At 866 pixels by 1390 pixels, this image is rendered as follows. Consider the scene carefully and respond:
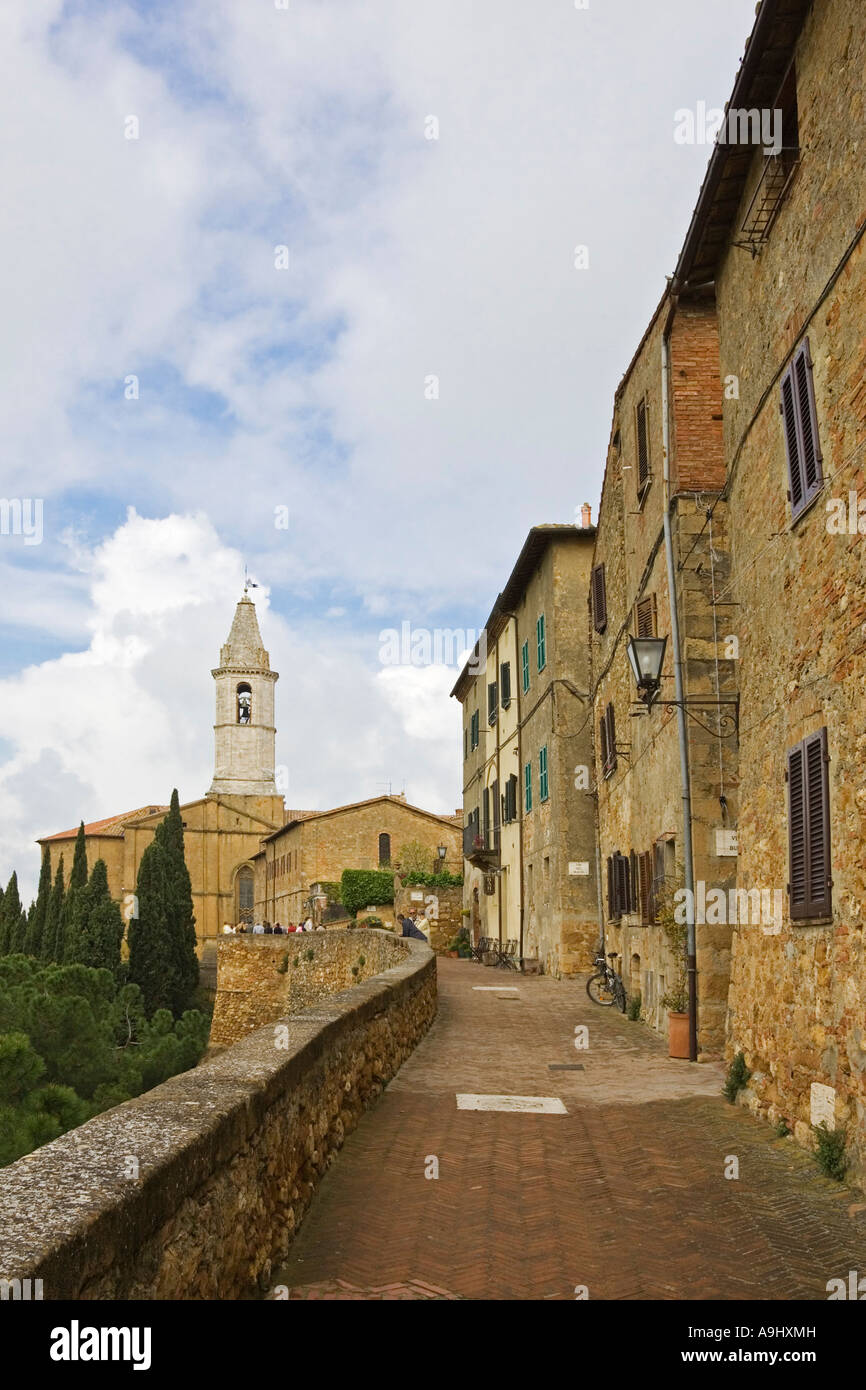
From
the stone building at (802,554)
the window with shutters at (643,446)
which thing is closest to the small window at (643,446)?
the window with shutters at (643,446)

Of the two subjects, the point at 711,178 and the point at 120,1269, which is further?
the point at 711,178

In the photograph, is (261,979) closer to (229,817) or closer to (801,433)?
(801,433)

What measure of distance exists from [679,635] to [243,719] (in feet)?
217

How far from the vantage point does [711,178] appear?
996cm

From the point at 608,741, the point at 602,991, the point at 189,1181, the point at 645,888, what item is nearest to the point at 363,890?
the point at 608,741

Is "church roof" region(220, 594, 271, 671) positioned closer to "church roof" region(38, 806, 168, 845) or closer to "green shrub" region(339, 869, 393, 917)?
"church roof" region(38, 806, 168, 845)

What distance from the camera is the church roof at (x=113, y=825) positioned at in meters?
69.4

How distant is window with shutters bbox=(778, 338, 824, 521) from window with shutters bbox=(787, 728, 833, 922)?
5.77 ft

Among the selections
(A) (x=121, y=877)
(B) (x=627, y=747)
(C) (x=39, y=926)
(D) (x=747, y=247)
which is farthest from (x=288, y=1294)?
(A) (x=121, y=877)

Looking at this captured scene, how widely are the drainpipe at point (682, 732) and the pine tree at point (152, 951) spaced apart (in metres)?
36.3

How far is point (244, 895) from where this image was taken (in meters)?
69.8

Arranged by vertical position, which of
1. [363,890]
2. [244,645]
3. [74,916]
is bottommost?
[74,916]

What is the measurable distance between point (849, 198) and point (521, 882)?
2155 cm
